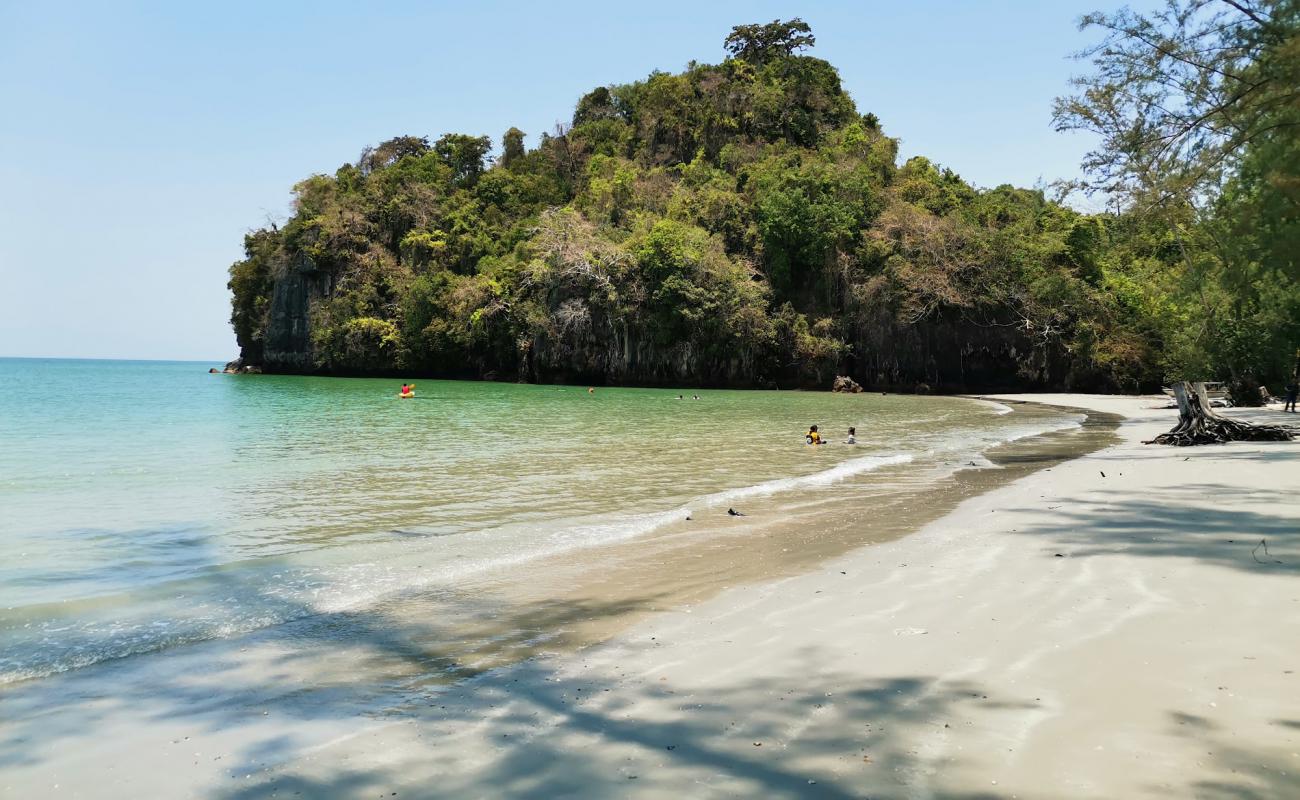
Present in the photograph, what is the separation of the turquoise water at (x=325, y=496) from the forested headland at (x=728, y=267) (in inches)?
650

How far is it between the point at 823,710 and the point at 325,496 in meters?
10.1

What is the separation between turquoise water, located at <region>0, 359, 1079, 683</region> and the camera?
6.69 m

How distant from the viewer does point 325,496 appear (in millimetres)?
12062

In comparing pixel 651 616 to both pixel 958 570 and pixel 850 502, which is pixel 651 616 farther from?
pixel 850 502

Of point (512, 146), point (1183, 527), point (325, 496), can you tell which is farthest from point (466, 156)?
point (1183, 527)

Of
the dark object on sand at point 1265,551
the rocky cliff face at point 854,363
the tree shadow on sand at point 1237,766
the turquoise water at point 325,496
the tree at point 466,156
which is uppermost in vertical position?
the tree at point 466,156

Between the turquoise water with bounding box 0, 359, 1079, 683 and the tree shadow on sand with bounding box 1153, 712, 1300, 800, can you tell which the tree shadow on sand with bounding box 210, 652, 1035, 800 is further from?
the turquoise water with bounding box 0, 359, 1079, 683

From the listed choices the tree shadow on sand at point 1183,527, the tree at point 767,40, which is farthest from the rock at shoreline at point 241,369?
the tree shadow on sand at point 1183,527

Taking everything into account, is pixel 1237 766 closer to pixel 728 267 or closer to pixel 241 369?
pixel 728 267

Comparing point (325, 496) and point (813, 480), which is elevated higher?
point (813, 480)

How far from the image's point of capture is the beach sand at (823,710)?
3.11 metres

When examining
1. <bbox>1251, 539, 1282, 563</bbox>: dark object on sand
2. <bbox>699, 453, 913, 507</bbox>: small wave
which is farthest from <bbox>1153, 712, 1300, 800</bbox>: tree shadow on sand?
<bbox>699, 453, 913, 507</bbox>: small wave

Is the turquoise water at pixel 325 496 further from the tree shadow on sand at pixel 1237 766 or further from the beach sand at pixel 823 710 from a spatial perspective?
the tree shadow on sand at pixel 1237 766

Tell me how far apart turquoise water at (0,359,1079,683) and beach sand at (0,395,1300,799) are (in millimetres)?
1603
